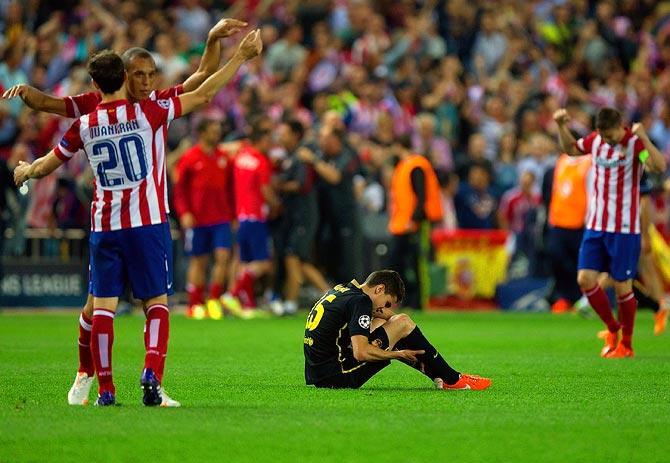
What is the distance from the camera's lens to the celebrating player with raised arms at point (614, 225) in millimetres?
13594

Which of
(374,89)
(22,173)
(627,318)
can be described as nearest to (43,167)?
(22,173)

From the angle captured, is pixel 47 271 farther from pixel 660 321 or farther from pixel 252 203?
pixel 660 321

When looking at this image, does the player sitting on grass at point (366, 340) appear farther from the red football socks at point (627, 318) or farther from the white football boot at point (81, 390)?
the red football socks at point (627, 318)

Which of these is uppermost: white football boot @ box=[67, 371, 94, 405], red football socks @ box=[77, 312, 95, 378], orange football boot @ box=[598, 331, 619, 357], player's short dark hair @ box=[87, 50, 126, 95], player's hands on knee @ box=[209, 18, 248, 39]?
player's hands on knee @ box=[209, 18, 248, 39]

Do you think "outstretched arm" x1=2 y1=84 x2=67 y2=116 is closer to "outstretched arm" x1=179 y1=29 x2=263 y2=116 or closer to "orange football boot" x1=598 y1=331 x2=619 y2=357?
"outstretched arm" x1=179 y1=29 x2=263 y2=116

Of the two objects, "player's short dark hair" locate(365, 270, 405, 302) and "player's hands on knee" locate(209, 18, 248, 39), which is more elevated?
"player's hands on knee" locate(209, 18, 248, 39)

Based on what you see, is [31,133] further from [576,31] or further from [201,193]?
[576,31]

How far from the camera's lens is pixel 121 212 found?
9.05m

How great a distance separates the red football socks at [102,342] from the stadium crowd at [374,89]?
11.3 metres

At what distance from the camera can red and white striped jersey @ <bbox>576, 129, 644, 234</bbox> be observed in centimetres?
1362

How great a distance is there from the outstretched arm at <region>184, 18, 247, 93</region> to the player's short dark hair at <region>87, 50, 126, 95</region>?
0.71 meters

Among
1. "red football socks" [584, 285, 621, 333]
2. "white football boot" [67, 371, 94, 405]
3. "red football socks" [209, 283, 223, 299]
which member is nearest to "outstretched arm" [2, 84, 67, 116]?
"white football boot" [67, 371, 94, 405]

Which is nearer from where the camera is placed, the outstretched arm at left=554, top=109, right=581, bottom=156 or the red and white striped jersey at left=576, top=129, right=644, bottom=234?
the outstretched arm at left=554, top=109, right=581, bottom=156

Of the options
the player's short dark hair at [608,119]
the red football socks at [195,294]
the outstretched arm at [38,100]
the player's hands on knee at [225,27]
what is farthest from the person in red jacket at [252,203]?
the outstretched arm at [38,100]
